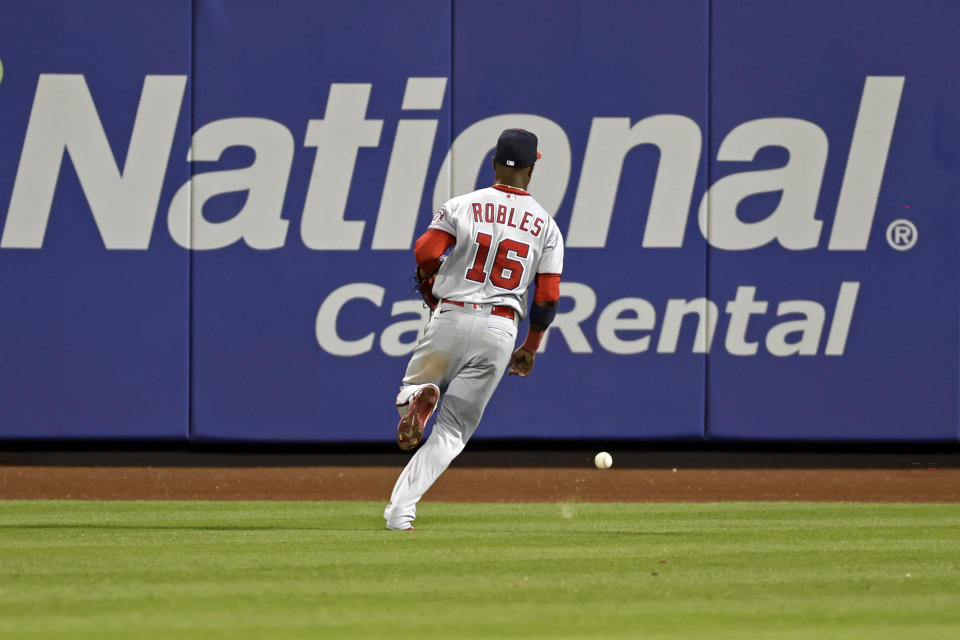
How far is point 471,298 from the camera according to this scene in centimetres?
595

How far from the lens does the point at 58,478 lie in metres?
9.48

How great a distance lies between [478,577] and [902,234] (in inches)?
259

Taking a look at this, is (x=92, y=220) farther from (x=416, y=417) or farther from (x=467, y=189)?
(x=416, y=417)

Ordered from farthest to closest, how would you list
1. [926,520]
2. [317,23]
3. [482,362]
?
[317,23]
[926,520]
[482,362]

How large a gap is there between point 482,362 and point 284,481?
3858mm

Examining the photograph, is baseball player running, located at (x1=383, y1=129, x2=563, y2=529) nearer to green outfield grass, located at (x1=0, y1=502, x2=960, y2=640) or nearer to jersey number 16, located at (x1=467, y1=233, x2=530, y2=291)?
jersey number 16, located at (x1=467, y1=233, x2=530, y2=291)

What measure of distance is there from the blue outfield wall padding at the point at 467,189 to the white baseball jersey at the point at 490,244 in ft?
13.4

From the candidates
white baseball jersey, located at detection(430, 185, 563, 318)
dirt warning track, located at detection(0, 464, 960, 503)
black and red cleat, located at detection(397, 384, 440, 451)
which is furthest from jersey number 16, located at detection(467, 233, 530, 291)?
dirt warning track, located at detection(0, 464, 960, 503)

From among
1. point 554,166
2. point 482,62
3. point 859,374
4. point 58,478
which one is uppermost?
point 482,62

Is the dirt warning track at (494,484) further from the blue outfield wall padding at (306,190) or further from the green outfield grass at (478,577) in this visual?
the green outfield grass at (478,577)

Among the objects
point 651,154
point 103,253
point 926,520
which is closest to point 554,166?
point 651,154

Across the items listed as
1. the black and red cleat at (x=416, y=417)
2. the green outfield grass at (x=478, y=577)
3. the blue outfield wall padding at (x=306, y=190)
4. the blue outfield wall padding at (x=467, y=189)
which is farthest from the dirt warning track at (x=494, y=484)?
the black and red cleat at (x=416, y=417)

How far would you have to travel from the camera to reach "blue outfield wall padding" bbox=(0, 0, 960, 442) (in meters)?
10.0

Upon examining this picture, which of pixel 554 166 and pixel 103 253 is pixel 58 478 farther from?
pixel 554 166
